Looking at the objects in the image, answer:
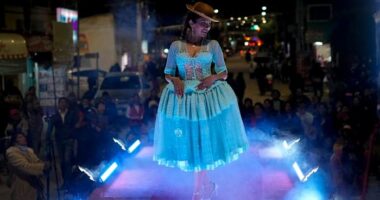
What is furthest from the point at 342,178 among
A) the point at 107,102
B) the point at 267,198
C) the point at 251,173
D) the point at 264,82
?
the point at 264,82

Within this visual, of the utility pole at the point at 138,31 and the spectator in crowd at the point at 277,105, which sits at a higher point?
the utility pole at the point at 138,31

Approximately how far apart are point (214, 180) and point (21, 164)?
9.55 feet

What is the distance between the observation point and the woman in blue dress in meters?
5.39

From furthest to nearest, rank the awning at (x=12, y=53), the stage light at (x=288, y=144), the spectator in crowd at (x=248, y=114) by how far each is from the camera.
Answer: the awning at (x=12, y=53) < the spectator in crowd at (x=248, y=114) < the stage light at (x=288, y=144)

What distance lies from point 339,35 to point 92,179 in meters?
22.4

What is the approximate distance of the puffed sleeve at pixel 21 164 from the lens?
26.4 feet

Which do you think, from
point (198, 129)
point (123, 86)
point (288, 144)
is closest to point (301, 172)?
point (288, 144)

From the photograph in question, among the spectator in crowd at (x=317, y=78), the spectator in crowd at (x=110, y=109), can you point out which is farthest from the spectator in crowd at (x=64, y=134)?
the spectator in crowd at (x=317, y=78)

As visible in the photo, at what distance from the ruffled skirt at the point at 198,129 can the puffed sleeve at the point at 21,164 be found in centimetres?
307

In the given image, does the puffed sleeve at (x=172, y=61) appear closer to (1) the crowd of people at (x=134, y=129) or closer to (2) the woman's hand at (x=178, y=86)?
(2) the woman's hand at (x=178, y=86)

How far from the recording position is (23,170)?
8055mm

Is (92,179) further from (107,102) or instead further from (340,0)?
(340,0)

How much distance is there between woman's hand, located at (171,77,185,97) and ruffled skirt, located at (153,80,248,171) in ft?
0.15

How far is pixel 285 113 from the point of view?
12.1 metres
